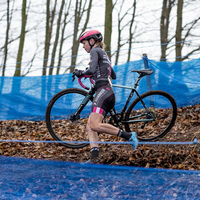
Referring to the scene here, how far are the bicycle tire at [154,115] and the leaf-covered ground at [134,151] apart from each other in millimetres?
279

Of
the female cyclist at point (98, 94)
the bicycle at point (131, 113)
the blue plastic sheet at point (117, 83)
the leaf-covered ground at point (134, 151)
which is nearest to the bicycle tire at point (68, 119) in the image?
the bicycle at point (131, 113)

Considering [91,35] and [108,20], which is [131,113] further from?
[108,20]

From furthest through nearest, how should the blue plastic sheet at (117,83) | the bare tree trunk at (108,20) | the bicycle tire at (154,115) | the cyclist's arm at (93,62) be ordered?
1. the bare tree trunk at (108,20)
2. the blue plastic sheet at (117,83)
3. the bicycle tire at (154,115)
4. the cyclist's arm at (93,62)

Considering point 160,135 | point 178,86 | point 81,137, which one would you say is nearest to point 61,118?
point 81,137

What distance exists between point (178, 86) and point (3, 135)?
4.62 metres

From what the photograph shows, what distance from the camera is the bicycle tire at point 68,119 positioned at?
4648mm

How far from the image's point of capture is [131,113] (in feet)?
15.5

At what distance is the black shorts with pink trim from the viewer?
154 inches

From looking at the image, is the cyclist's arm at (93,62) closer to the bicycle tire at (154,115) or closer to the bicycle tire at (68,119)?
the bicycle tire at (68,119)

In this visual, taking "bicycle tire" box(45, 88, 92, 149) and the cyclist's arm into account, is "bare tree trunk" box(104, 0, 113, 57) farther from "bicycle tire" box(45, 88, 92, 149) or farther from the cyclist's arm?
the cyclist's arm

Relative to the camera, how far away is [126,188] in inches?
102

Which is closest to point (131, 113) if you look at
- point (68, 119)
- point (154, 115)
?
point (154, 115)

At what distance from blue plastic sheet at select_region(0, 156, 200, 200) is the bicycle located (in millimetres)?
1056

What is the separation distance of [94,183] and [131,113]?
83.5 inches
